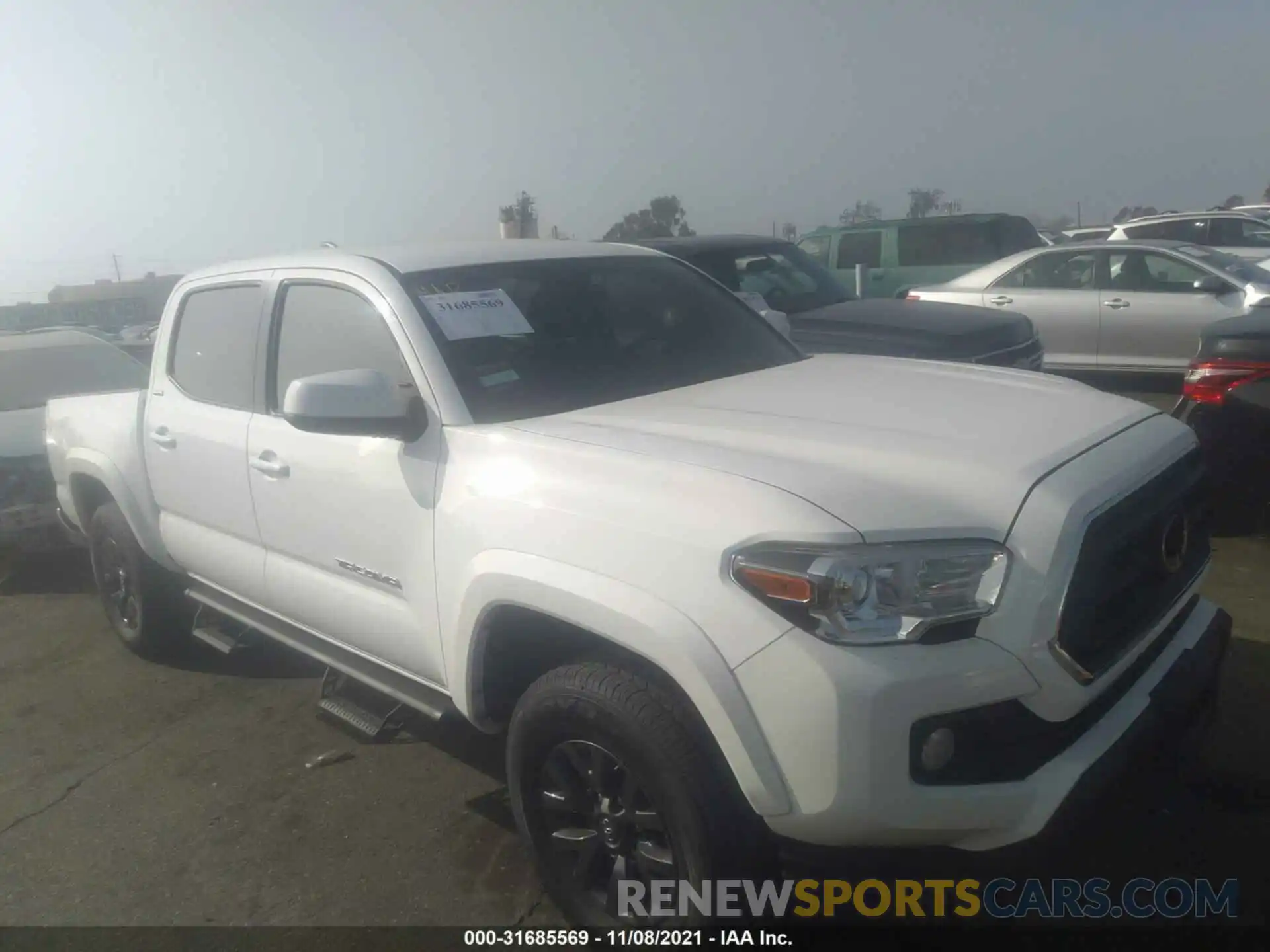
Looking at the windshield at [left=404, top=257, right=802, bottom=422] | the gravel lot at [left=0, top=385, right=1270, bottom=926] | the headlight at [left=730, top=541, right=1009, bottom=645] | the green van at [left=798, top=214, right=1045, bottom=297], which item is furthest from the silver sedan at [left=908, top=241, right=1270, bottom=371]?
the headlight at [left=730, top=541, right=1009, bottom=645]

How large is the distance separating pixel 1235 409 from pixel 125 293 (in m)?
25.7

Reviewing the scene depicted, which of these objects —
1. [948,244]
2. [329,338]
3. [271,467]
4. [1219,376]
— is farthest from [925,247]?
[271,467]

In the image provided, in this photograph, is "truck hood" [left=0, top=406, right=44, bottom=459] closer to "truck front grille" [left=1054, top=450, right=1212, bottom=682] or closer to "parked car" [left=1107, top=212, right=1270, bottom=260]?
"truck front grille" [left=1054, top=450, right=1212, bottom=682]

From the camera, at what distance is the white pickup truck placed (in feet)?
7.01

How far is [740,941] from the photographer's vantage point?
7.92 feet

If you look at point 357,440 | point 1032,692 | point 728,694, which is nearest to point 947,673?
point 1032,692

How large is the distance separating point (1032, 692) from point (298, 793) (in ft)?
9.01

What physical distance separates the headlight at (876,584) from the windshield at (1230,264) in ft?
29.0

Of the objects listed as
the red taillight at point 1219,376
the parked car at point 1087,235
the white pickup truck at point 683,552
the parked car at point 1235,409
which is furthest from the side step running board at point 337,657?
the parked car at point 1087,235

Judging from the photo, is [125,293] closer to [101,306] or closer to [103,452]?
[101,306]

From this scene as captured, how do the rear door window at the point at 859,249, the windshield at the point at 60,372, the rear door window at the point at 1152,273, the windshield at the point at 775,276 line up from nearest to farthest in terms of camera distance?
1. the windshield at the point at 60,372
2. the windshield at the point at 775,276
3. the rear door window at the point at 1152,273
4. the rear door window at the point at 859,249

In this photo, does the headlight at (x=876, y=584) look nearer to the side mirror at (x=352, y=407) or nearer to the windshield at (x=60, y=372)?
the side mirror at (x=352, y=407)

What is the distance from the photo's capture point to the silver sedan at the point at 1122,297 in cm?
938

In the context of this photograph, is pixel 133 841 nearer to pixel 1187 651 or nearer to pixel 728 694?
pixel 728 694
